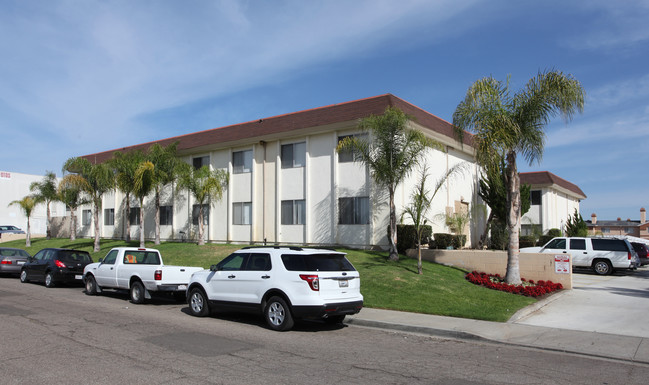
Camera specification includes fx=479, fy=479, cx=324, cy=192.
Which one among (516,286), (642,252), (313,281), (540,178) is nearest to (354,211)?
(516,286)

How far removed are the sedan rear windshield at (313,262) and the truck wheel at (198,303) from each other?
2.79m

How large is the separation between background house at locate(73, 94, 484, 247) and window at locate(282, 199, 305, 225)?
0.05 meters

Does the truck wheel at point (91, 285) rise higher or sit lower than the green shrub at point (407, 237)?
lower

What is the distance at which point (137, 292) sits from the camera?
14.1m

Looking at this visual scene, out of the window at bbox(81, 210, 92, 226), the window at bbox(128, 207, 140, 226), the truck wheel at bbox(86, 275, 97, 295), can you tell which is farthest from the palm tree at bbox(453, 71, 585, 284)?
the window at bbox(81, 210, 92, 226)

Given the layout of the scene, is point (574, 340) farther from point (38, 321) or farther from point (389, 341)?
point (38, 321)

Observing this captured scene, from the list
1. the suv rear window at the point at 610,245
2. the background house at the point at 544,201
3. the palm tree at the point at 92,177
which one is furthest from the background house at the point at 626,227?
the palm tree at the point at 92,177

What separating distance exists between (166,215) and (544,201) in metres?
29.3

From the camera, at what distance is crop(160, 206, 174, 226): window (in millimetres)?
32250

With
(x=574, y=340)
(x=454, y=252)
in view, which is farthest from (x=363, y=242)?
(x=574, y=340)

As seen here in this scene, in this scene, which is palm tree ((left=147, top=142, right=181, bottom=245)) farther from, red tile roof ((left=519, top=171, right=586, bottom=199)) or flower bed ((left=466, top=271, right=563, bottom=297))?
red tile roof ((left=519, top=171, right=586, bottom=199))

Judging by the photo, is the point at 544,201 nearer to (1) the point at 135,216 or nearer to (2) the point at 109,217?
(1) the point at 135,216

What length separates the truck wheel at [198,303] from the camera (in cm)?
1178

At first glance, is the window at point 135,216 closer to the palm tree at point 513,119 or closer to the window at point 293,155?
the window at point 293,155
